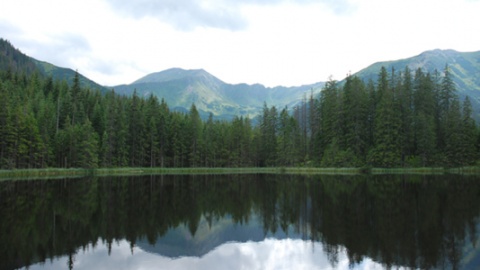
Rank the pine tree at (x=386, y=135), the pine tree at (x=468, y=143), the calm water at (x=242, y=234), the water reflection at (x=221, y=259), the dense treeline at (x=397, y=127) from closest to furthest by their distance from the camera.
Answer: the water reflection at (x=221, y=259)
the calm water at (x=242, y=234)
the pine tree at (x=468, y=143)
the pine tree at (x=386, y=135)
the dense treeline at (x=397, y=127)

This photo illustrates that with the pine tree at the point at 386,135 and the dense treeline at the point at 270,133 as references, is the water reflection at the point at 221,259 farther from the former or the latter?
the pine tree at the point at 386,135

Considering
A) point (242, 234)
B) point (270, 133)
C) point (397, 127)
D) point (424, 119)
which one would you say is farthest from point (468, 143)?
point (242, 234)

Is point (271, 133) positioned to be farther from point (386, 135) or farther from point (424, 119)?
point (424, 119)

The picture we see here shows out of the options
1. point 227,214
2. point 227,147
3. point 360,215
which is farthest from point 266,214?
point 227,147

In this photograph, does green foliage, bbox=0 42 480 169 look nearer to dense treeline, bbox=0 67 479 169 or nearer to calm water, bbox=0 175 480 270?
dense treeline, bbox=0 67 479 169

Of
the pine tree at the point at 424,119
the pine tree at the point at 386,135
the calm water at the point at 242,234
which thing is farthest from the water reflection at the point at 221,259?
the pine tree at the point at 424,119

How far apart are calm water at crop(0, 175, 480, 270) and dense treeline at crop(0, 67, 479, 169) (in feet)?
159

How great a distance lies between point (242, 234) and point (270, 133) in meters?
94.5

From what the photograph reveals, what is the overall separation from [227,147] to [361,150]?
44.0 metres

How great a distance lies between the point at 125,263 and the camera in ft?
39.2

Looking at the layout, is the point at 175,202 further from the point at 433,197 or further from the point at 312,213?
the point at 433,197

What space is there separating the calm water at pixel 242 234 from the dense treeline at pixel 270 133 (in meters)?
48.3

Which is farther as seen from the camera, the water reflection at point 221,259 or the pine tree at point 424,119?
the pine tree at point 424,119

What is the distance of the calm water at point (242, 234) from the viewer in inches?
477
